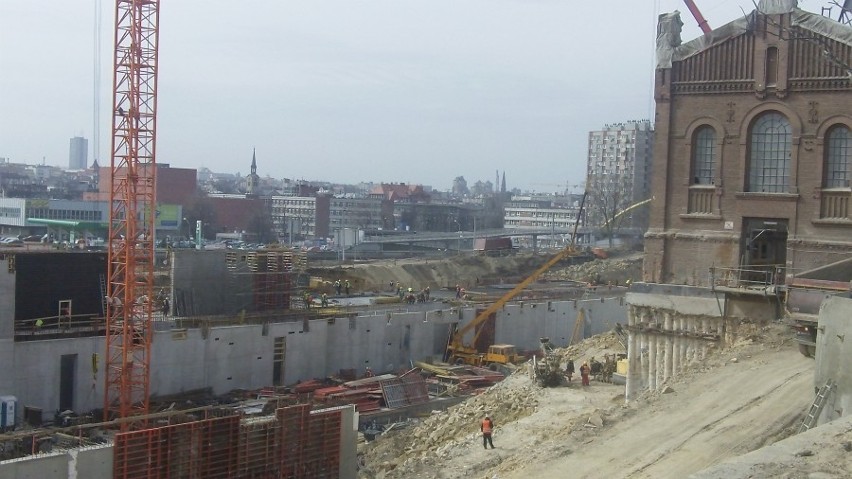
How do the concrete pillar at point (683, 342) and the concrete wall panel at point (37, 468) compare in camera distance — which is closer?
the concrete wall panel at point (37, 468)

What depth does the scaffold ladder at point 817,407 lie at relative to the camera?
15826 mm

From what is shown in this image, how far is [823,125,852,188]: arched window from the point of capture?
24.0 m

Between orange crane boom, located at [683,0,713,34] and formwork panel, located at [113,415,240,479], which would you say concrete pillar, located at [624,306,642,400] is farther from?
orange crane boom, located at [683,0,713,34]

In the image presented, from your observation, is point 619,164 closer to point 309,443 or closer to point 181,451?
point 309,443

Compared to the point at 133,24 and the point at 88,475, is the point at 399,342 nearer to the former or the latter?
the point at 133,24

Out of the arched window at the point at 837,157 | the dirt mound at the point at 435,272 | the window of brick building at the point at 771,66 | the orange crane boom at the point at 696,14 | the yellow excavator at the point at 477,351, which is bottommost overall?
the yellow excavator at the point at 477,351

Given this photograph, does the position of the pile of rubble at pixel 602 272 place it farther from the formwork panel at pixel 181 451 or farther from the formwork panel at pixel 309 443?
the formwork panel at pixel 181 451

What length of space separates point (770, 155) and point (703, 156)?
1696 millimetres

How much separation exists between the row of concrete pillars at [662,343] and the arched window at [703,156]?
176 inches

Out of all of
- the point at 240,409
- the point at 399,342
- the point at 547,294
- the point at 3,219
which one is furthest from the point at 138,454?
the point at 3,219

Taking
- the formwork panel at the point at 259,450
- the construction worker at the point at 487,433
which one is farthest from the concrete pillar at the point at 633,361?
the formwork panel at the point at 259,450

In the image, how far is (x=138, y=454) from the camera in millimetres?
22484

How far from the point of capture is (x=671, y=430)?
664 inches

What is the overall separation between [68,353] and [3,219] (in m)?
76.1
